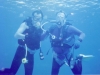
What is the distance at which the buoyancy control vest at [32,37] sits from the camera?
24.3 ft

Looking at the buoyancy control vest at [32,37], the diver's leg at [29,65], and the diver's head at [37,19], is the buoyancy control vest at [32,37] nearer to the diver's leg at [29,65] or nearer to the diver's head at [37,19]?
the diver's head at [37,19]

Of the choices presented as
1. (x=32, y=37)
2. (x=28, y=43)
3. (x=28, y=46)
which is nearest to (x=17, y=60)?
(x=28, y=46)

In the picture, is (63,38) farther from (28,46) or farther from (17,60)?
(17,60)

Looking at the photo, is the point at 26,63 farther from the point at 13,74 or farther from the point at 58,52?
the point at 58,52

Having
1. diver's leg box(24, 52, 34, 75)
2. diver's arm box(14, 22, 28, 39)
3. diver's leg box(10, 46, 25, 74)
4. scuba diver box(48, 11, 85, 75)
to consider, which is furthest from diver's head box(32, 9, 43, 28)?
diver's leg box(24, 52, 34, 75)

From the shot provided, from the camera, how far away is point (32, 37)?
292 inches

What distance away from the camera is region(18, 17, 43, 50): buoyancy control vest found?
740cm

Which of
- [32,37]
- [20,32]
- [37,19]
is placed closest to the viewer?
[20,32]

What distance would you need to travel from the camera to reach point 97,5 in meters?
20.9

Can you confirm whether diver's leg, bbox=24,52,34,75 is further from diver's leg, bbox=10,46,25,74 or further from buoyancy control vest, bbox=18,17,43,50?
buoyancy control vest, bbox=18,17,43,50

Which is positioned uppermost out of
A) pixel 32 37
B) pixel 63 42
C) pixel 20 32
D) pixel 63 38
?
pixel 20 32

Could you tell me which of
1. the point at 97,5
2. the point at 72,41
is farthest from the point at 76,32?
the point at 97,5

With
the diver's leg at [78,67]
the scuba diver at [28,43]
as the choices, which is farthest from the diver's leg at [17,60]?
the diver's leg at [78,67]

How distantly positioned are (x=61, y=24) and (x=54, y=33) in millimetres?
545
